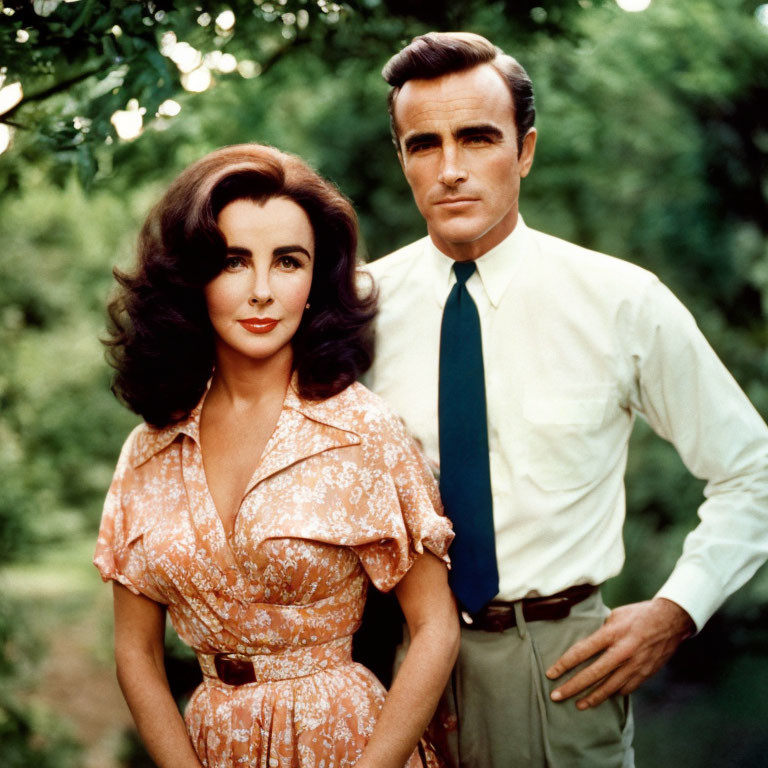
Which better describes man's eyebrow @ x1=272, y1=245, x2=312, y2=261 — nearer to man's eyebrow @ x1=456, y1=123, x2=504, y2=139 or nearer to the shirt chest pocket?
man's eyebrow @ x1=456, y1=123, x2=504, y2=139

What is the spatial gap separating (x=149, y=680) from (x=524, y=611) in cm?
97

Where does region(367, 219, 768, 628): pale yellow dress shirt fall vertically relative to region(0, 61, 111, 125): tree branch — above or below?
below

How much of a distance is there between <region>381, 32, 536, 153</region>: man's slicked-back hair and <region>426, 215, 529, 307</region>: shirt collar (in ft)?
0.80

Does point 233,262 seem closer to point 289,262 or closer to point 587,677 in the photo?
point 289,262

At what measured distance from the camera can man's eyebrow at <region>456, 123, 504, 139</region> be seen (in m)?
2.50

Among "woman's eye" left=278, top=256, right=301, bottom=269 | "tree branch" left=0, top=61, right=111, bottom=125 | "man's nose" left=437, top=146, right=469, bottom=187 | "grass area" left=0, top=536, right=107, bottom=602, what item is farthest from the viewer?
"grass area" left=0, top=536, right=107, bottom=602

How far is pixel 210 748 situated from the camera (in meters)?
2.36

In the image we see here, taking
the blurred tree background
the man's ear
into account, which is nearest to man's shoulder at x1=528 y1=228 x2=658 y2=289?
the man's ear

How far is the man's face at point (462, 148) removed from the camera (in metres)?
2.50

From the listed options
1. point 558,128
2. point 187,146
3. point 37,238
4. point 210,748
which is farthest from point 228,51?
point 37,238

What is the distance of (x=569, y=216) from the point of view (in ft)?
23.5

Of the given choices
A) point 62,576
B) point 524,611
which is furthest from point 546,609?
point 62,576

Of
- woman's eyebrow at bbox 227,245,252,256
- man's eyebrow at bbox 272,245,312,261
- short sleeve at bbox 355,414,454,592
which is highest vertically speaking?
woman's eyebrow at bbox 227,245,252,256

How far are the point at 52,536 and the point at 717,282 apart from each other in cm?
491
